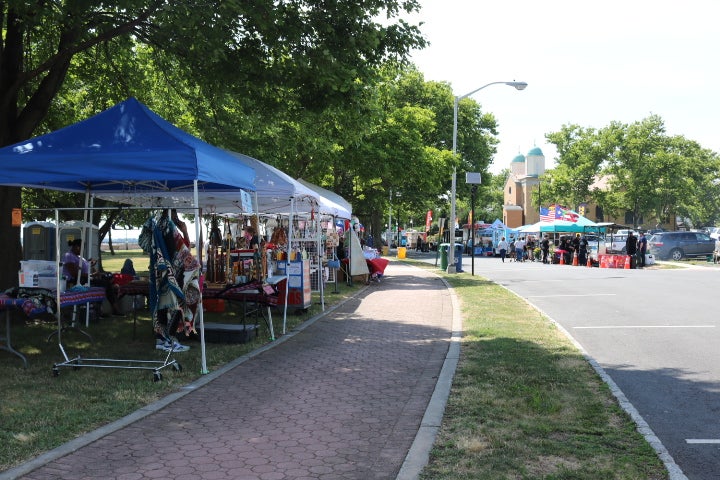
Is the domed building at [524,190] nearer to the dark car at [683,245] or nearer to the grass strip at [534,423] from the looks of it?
the dark car at [683,245]

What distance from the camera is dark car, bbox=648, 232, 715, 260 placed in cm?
4053

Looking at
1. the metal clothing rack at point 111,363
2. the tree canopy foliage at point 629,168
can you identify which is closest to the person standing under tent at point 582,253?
the metal clothing rack at point 111,363

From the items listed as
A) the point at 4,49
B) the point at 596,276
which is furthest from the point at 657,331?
the point at 596,276

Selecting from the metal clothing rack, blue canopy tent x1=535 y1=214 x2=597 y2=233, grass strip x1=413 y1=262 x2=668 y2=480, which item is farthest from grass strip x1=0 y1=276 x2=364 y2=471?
blue canopy tent x1=535 y1=214 x2=597 y2=233

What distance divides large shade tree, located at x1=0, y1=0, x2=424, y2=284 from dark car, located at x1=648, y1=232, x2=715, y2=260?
111ft

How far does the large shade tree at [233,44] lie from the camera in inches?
401

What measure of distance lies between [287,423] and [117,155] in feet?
12.7

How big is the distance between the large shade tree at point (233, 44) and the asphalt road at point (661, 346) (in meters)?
5.86

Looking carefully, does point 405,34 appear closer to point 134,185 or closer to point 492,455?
point 134,185

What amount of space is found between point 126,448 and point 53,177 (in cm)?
396

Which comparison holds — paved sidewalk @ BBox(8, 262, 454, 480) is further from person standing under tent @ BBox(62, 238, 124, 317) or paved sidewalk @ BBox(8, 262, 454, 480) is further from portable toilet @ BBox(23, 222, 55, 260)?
portable toilet @ BBox(23, 222, 55, 260)

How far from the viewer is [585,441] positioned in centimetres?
510

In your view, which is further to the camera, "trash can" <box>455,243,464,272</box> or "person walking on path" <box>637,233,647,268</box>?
"person walking on path" <box>637,233,647,268</box>

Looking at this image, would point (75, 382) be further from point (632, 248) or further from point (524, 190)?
point (524, 190)
